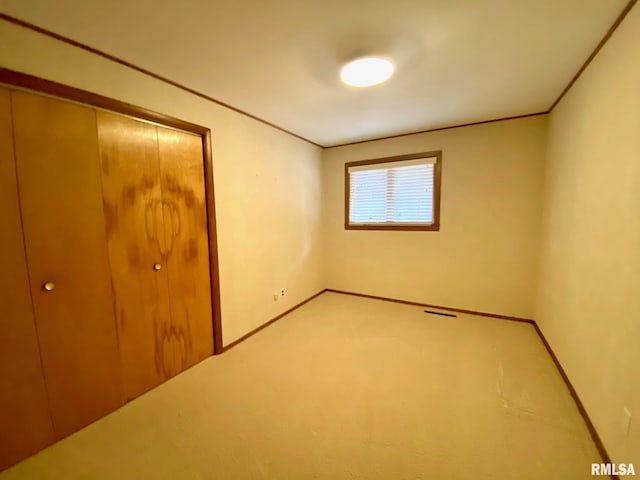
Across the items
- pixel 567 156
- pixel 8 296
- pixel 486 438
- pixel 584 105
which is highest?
pixel 584 105

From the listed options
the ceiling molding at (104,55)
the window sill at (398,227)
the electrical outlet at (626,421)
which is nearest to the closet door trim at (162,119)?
the ceiling molding at (104,55)

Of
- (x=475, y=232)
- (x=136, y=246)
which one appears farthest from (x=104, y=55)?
(x=475, y=232)

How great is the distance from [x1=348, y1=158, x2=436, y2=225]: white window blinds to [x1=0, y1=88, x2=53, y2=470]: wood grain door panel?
3.46m

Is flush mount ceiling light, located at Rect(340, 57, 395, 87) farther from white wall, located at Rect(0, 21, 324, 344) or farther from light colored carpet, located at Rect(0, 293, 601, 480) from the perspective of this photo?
light colored carpet, located at Rect(0, 293, 601, 480)

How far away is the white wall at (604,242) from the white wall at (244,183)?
2.77m

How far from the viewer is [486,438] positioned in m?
1.53

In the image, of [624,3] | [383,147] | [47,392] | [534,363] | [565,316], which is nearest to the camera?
[624,3]

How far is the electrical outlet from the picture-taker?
1.20 m

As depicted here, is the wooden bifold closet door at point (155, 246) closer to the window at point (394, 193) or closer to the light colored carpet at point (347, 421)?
the light colored carpet at point (347, 421)

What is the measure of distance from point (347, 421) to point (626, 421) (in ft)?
4.56

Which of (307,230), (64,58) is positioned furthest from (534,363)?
(64,58)

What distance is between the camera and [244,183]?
274 centimetres

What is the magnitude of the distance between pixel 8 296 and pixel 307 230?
2.95 metres

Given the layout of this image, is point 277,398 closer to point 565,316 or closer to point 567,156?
point 565,316
